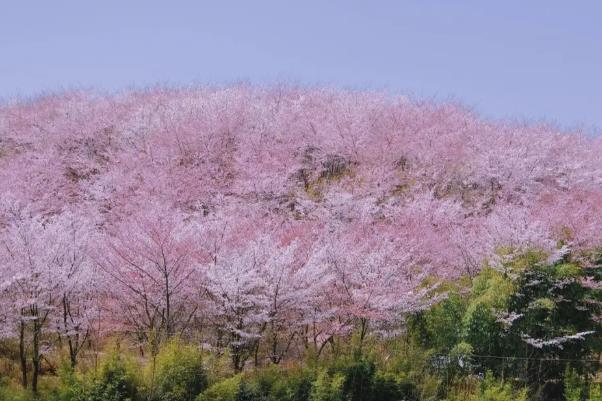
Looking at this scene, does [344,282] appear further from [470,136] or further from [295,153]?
[470,136]

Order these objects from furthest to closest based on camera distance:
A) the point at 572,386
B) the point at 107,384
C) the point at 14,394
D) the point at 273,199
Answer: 1. the point at 273,199
2. the point at 572,386
3. the point at 14,394
4. the point at 107,384

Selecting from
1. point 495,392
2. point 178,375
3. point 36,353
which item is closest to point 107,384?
point 178,375

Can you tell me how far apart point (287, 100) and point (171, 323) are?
75.7 feet

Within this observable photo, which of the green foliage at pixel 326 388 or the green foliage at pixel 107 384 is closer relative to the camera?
the green foliage at pixel 107 384

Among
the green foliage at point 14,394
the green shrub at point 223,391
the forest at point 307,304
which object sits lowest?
the green foliage at point 14,394

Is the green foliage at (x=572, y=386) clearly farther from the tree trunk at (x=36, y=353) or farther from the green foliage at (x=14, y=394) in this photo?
the tree trunk at (x=36, y=353)

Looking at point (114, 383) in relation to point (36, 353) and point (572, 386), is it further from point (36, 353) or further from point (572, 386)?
point (572, 386)

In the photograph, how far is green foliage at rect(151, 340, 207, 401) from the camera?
10.1 metres

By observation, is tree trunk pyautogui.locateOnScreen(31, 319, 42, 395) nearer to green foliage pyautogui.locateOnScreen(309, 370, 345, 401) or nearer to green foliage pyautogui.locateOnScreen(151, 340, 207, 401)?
green foliage pyautogui.locateOnScreen(151, 340, 207, 401)

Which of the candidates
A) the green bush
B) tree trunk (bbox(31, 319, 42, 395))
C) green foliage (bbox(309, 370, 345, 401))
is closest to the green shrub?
the green bush

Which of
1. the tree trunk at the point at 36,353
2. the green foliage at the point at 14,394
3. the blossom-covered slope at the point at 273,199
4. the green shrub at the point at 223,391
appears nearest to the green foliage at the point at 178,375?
the green shrub at the point at 223,391

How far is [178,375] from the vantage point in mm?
10133

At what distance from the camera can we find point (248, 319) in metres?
11.5

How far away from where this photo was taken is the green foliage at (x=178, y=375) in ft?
33.0
